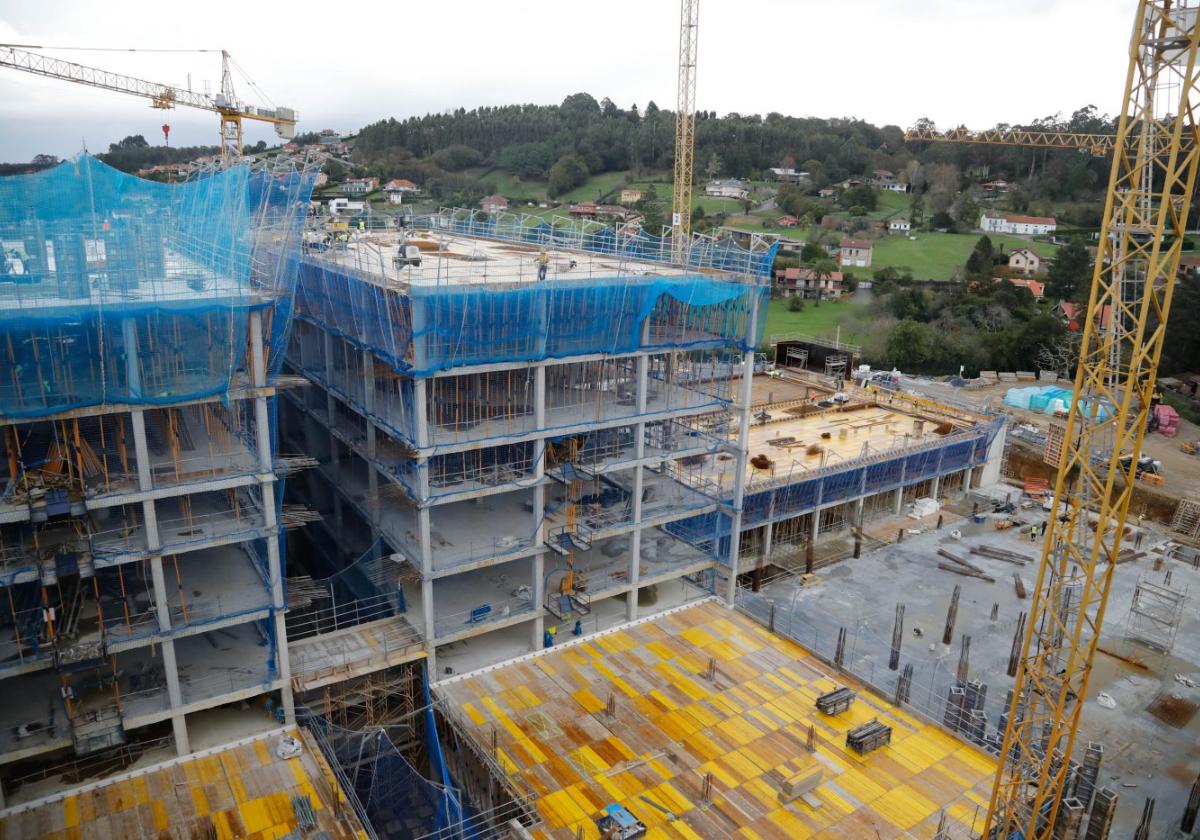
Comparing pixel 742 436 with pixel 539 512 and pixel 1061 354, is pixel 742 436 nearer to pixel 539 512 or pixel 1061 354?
pixel 539 512

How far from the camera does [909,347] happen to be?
3095 inches

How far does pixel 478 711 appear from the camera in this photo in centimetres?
2592

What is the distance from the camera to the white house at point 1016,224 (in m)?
114

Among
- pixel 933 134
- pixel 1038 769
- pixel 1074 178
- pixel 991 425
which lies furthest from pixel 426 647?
pixel 1074 178

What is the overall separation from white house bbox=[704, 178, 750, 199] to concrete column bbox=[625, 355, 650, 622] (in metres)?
108

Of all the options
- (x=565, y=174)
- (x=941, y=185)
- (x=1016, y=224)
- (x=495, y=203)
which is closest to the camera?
(x=1016, y=224)

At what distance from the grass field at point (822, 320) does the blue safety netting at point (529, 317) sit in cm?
5641

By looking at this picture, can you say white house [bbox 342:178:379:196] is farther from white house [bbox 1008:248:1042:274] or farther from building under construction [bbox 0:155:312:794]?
building under construction [bbox 0:155:312:794]

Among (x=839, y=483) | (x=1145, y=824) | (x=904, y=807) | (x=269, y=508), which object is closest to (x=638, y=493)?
(x=269, y=508)

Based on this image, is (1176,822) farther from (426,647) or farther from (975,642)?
(426,647)

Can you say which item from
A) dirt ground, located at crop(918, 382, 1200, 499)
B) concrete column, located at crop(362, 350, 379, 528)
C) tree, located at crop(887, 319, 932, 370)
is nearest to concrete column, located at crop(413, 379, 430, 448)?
concrete column, located at crop(362, 350, 379, 528)

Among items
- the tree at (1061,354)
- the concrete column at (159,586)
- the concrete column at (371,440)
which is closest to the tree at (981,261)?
the tree at (1061,354)

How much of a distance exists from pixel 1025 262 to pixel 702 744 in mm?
93211

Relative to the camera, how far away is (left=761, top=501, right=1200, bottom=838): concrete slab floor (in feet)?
92.2
